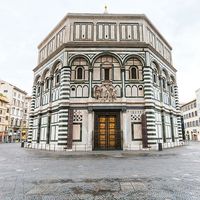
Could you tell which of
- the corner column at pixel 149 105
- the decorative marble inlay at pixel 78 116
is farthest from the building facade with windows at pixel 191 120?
the decorative marble inlay at pixel 78 116

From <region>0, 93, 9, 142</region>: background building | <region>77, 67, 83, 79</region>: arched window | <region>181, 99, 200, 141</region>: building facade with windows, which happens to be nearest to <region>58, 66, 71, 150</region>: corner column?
<region>77, 67, 83, 79</region>: arched window

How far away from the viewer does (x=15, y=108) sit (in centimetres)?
6166

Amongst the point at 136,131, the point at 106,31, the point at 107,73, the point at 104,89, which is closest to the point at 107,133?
the point at 136,131

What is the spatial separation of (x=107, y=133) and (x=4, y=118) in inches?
1828

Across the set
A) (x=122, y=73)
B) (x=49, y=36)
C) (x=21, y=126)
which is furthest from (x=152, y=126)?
(x=21, y=126)

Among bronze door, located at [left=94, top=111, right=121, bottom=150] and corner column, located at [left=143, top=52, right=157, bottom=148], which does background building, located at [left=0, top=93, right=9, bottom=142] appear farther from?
corner column, located at [left=143, top=52, right=157, bottom=148]

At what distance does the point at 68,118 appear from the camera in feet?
65.2

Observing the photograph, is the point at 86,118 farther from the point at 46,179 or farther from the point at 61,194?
the point at 61,194

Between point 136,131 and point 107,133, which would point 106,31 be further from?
point 136,131

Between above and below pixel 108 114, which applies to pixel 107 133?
below

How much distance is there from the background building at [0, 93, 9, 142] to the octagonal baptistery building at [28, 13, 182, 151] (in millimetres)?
35212

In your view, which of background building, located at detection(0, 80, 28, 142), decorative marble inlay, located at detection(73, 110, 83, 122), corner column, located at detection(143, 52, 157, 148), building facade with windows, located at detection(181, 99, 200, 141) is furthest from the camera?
background building, located at detection(0, 80, 28, 142)

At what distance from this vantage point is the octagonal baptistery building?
19734mm

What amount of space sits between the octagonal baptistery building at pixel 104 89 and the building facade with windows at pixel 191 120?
3746 cm
